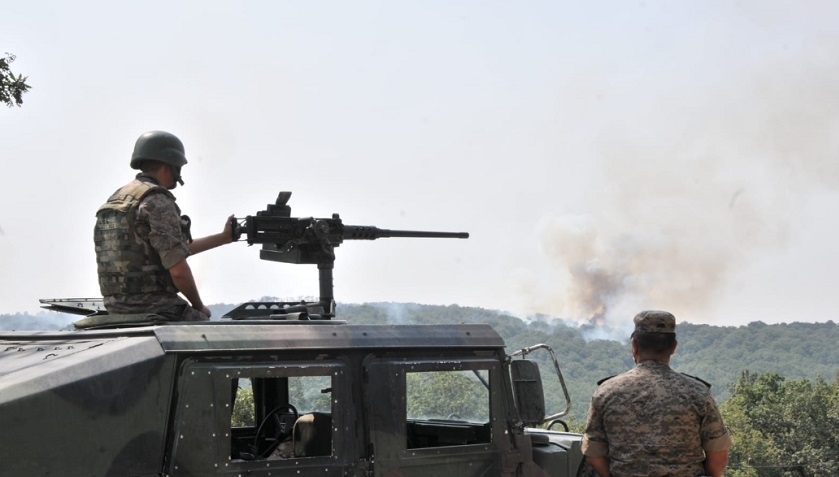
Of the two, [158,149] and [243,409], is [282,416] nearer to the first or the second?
[243,409]

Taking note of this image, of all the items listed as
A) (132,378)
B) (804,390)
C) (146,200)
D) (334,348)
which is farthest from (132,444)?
(804,390)

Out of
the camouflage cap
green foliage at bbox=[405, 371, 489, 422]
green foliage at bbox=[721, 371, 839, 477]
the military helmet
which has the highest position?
the military helmet

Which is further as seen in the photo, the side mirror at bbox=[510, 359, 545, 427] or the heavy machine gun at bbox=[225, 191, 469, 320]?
the heavy machine gun at bbox=[225, 191, 469, 320]

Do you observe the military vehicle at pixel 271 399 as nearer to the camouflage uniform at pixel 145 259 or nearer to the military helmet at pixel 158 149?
the camouflage uniform at pixel 145 259

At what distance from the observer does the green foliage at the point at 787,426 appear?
7900cm

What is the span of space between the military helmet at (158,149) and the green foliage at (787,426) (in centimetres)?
7609

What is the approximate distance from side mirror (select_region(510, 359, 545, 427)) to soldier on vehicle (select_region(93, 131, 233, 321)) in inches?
73.5

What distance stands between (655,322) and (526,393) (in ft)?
4.03

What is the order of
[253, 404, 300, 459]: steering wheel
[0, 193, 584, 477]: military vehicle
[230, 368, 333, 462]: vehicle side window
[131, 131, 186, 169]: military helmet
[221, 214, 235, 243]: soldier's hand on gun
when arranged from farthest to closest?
1. [221, 214, 235, 243]: soldier's hand on gun
2. [131, 131, 186, 169]: military helmet
3. [253, 404, 300, 459]: steering wheel
4. [230, 368, 333, 462]: vehicle side window
5. [0, 193, 584, 477]: military vehicle

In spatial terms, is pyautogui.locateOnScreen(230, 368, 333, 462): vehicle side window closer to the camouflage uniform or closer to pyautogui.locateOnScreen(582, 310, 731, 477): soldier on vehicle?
the camouflage uniform

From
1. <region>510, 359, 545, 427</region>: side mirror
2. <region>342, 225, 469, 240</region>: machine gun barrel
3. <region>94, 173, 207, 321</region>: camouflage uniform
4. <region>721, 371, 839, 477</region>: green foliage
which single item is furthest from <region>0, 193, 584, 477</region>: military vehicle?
<region>721, 371, 839, 477</region>: green foliage

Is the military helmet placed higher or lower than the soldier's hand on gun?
higher

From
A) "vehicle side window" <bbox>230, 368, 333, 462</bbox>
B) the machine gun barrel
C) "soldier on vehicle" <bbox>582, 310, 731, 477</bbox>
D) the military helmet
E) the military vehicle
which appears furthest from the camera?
the machine gun barrel

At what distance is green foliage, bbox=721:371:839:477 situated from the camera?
79.0 m
